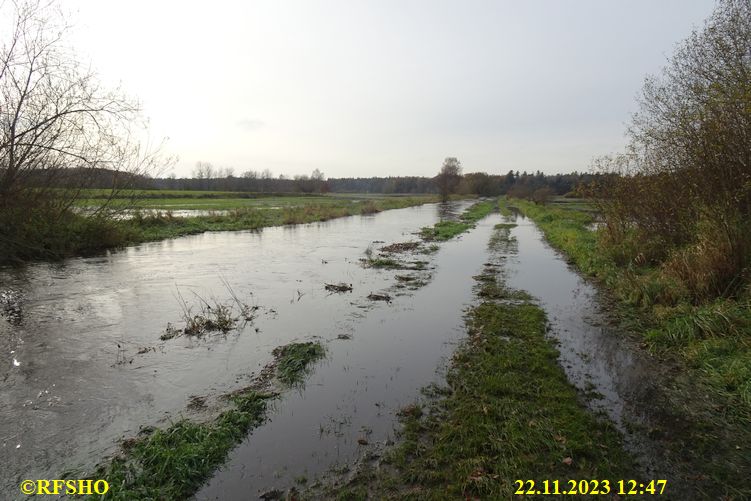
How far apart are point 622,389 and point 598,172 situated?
1589cm

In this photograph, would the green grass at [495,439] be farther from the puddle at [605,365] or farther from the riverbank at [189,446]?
the riverbank at [189,446]

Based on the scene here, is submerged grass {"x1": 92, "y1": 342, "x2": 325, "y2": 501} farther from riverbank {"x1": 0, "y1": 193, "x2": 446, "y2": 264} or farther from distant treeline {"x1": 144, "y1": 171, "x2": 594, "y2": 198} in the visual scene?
distant treeline {"x1": 144, "y1": 171, "x2": 594, "y2": 198}

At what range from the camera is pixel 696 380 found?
639cm

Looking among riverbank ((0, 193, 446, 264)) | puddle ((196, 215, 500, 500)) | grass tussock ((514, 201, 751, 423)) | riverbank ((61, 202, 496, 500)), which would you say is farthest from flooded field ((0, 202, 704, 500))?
riverbank ((0, 193, 446, 264))

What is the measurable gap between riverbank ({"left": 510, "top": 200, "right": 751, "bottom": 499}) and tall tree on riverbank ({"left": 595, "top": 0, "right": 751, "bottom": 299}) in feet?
3.64

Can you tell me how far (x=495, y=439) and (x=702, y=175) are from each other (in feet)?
32.9

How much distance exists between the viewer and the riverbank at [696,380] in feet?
14.5

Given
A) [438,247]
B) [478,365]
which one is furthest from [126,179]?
[478,365]

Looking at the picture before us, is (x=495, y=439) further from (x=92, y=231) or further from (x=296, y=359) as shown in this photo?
(x=92, y=231)

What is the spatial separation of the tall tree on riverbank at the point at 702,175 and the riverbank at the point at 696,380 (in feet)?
3.64

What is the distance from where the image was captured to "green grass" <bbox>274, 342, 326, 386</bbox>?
271 inches
